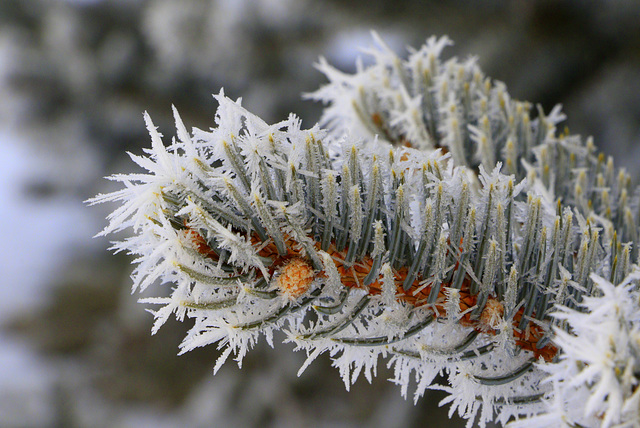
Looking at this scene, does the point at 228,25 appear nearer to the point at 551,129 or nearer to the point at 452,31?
the point at 452,31

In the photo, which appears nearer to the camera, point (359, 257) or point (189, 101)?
point (359, 257)

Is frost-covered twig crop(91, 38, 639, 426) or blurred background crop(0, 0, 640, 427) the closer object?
frost-covered twig crop(91, 38, 639, 426)

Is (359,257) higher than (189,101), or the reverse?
(189,101)

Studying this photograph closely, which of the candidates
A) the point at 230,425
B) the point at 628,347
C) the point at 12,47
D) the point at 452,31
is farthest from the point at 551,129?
the point at 12,47

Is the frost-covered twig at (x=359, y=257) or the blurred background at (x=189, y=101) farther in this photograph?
the blurred background at (x=189, y=101)
